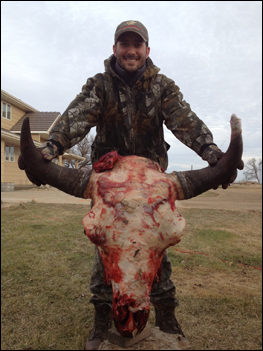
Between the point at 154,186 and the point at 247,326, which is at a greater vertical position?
the point at 154,186

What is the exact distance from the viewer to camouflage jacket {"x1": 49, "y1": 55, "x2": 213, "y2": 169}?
9.72ft

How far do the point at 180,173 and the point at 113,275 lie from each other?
1.02 meters

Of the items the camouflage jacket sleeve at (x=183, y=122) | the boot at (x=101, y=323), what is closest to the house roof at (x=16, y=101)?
the camouflage jacket sleeve at (x=183, y=122)

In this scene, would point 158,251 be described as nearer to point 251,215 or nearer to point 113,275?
point 113,275

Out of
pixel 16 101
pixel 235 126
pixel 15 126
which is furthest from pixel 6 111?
pixel 235 126

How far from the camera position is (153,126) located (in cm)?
342

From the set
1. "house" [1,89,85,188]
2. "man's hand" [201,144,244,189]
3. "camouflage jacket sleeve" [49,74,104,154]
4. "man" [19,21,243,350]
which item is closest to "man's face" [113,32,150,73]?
"man" [19,21,243,350]

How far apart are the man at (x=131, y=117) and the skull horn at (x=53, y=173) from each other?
0.61 meters

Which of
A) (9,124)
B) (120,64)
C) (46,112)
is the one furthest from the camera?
(46,112)

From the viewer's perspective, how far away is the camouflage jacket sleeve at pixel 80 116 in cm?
275

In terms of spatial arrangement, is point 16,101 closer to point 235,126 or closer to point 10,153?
point 10,153

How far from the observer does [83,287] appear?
565 centimetres

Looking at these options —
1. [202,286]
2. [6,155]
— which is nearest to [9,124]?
[6,155]

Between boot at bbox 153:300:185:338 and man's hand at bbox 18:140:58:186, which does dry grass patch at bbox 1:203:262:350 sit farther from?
man's hand at bbox 18:140:58:186
